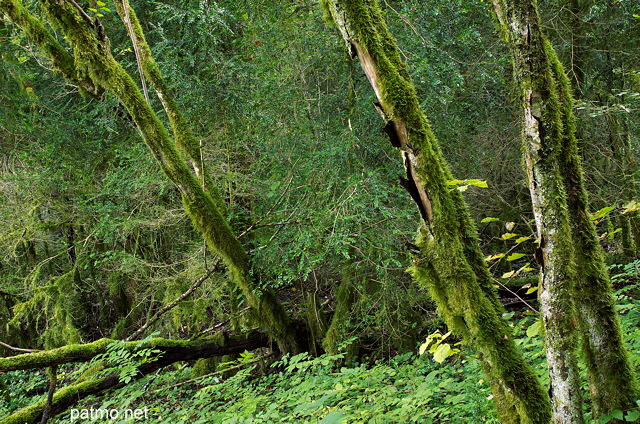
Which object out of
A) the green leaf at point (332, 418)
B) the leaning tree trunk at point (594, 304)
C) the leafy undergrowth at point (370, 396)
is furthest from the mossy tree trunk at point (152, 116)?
the leaning tree trunk at point (594, 304)

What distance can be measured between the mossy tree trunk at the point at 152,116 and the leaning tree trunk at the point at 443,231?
138 inches

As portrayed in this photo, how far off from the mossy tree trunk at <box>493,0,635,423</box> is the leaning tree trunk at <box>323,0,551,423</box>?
0.44ft

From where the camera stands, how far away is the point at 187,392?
5707 mm

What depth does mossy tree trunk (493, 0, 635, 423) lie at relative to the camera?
1641mm

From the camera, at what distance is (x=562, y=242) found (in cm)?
165

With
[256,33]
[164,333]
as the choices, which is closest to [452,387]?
[256,33]

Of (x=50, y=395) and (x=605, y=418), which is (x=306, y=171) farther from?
(x=605, y=418)

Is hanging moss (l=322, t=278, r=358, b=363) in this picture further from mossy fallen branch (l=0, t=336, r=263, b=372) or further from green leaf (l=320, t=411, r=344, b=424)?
green leaf (l=320, t=411, r=344, b=424)

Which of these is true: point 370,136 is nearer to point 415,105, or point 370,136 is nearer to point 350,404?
point 350,404

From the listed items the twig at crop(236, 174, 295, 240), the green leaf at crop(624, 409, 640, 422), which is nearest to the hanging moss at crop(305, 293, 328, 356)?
the twig at crop(236, 174, 295, 240)

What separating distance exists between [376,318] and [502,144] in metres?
3.01

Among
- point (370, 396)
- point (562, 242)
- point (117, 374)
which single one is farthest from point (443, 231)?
point (117, 374)

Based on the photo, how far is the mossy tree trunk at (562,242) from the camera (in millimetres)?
1641

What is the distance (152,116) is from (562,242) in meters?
4.31
